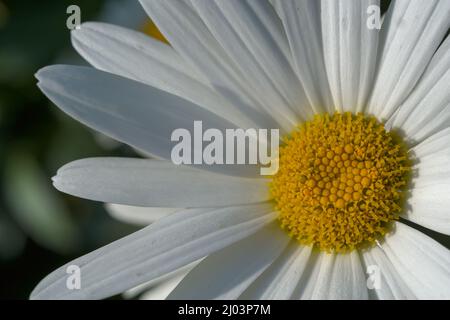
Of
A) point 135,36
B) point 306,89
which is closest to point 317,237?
point 306,89

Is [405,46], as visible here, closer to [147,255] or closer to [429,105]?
[429,105]

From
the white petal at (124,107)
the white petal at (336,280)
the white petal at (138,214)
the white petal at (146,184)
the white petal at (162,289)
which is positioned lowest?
the white petal at (162,289)

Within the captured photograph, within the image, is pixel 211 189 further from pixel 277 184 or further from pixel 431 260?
pixel 431 260

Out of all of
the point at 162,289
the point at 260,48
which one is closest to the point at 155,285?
the point at 162,289

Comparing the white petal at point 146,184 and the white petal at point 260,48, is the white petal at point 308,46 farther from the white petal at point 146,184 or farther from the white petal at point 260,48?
the white petal at point 146,184

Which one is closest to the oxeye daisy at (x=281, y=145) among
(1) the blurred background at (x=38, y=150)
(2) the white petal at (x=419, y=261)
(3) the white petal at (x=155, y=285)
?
(2) the white petal at (x=419, y=261)

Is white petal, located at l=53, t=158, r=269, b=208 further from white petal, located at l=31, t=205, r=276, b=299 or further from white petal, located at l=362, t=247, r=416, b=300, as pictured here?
white petal, located at l=362, t=247, r=416, b=300
